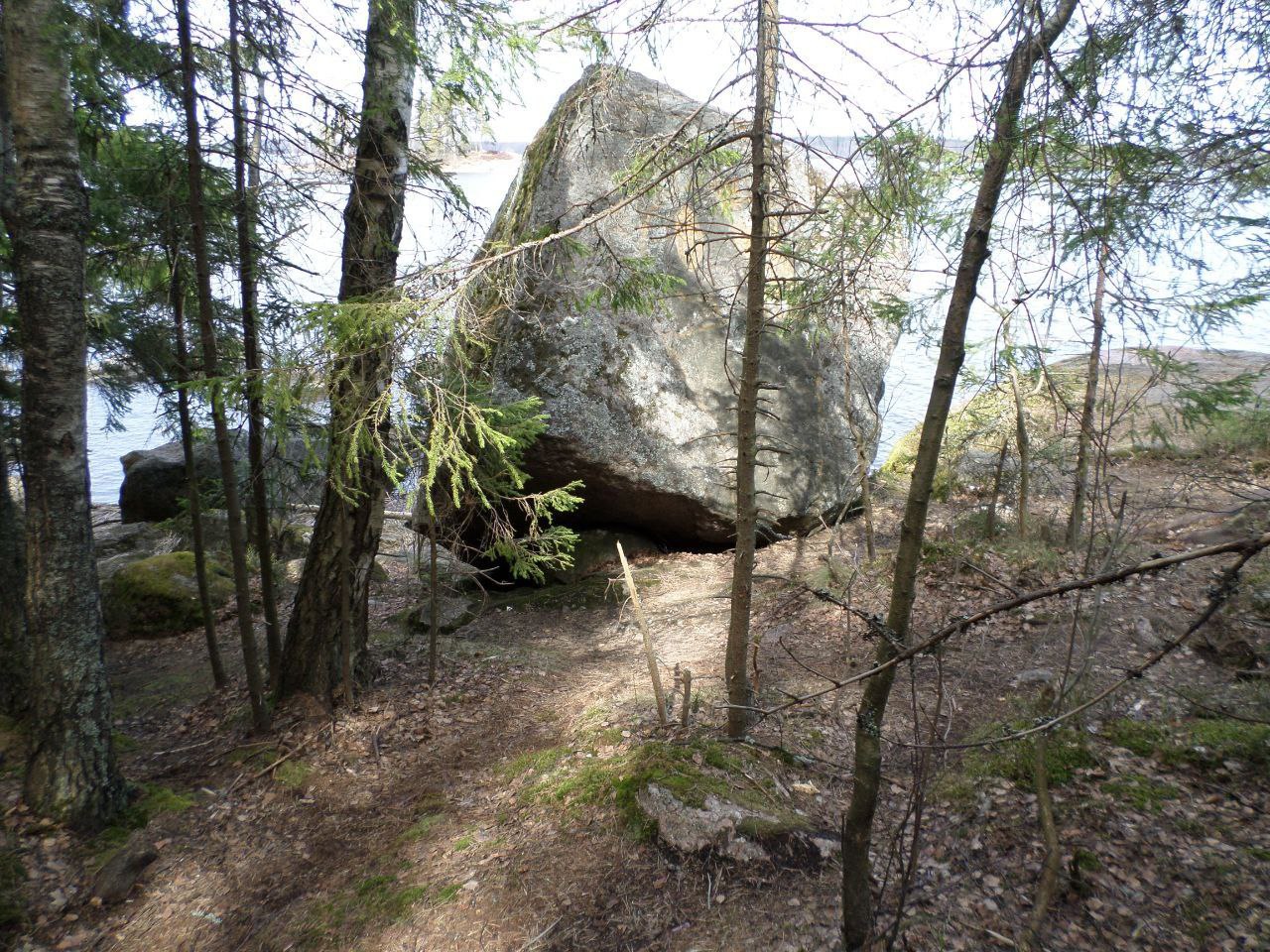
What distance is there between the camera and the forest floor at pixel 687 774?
142 inches

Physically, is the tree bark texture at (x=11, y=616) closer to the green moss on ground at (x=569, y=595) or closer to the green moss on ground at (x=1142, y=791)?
the green moss on ground at (x=569, y=595)

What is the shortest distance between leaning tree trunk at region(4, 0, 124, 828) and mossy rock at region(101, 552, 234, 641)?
5.05 m

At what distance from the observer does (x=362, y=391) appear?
5.30 metres

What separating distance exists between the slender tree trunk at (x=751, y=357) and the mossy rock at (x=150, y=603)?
768 centimetres

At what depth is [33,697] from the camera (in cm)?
461

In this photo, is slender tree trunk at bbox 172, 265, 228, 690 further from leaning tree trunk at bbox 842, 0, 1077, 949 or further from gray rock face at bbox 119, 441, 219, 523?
gray rock face at bbox 119, 441, 219, 523

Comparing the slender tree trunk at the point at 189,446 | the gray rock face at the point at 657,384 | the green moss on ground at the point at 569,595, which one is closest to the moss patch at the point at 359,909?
the slender tree trunk at the point at 189,446

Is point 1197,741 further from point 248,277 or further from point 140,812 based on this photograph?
point 248,277

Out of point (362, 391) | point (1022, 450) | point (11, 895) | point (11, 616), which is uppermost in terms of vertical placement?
point (362, 391)

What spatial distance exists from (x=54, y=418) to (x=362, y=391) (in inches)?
72.0

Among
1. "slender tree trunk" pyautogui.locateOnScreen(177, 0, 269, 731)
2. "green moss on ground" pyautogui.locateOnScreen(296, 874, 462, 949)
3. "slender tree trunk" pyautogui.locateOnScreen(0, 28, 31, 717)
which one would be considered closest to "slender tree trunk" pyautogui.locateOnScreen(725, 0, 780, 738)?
"green moss on ground" pyautogui.locateOnScreen(296, 874, 462, 949)

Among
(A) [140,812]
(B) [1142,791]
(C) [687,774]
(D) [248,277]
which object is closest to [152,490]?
(D) [248,277]

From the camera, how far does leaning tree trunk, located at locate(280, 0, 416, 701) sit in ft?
19.3

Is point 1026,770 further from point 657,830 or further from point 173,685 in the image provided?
point 173,685
